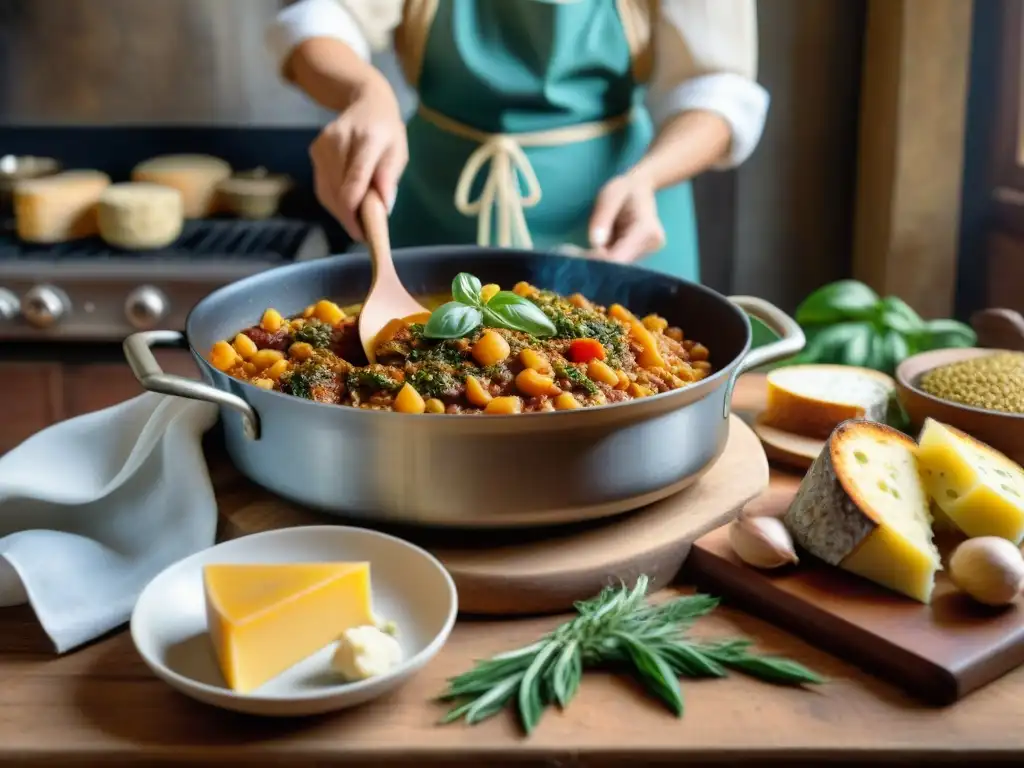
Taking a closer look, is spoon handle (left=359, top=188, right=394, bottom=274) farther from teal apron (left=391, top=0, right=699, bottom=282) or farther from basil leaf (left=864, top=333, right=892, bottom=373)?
basil leaf (left=864, top=333, right=892, bottom=373)

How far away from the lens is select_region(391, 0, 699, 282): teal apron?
7.09 ft

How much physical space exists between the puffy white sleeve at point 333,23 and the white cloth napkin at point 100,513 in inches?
40.0

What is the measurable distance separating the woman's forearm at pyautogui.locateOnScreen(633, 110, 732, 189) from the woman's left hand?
226mm

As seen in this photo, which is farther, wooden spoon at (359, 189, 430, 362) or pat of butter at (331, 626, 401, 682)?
wooden spoon at (359, 189, 430, 362)

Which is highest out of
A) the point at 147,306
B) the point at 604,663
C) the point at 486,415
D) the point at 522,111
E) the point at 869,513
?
the point at 522,111

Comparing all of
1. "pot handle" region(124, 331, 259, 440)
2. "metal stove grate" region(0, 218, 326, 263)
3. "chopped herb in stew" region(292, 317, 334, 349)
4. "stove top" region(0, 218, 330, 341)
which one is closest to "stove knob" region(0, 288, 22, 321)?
"stove top" region(0, 218, 330, 341)

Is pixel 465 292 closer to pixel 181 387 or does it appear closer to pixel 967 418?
pixel 181 387

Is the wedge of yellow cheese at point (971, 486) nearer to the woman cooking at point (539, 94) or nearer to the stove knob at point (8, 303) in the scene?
the woman cooking at point (539, 94)

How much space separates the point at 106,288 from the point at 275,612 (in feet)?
6.68

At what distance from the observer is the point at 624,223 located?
168 centimetres

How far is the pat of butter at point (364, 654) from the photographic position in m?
0.88

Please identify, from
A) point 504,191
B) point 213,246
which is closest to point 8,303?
point 213,246

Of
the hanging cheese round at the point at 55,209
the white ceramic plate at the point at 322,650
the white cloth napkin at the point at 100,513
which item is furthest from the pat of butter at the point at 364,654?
the hanging cheese round at the point at 55,209

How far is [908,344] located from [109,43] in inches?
110
